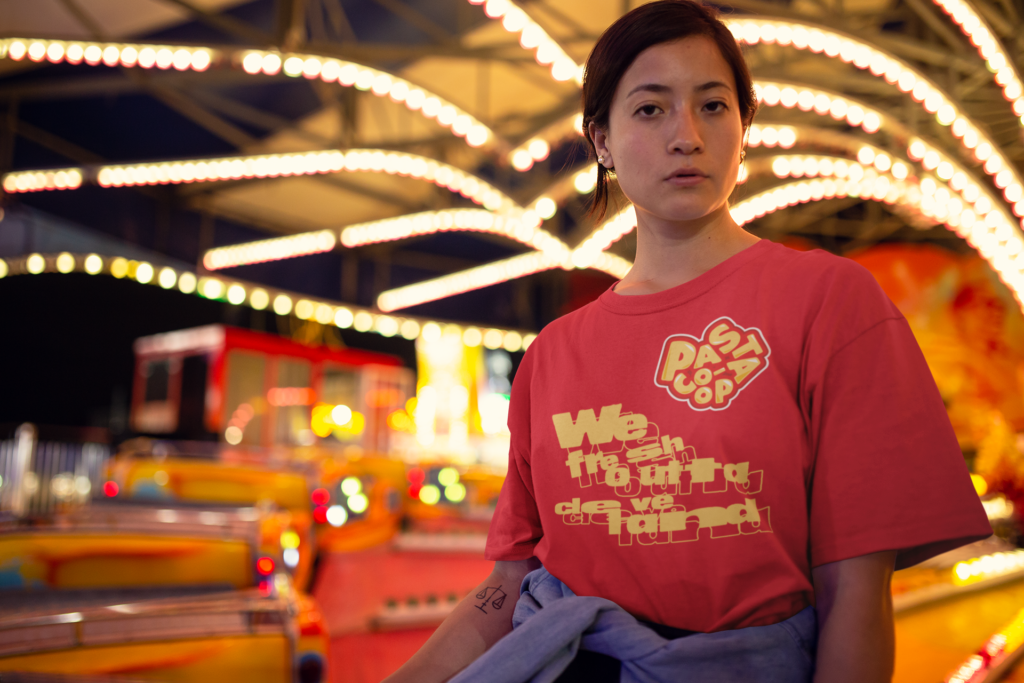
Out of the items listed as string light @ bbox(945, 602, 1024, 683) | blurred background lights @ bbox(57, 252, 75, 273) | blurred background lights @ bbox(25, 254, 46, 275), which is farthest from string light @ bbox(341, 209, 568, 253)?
string light @ bbox(945, 602, 1024, 683)

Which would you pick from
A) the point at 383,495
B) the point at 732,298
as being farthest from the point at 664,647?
the point at 383,495

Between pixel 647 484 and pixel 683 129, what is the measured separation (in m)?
0.41

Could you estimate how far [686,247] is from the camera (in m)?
0.92

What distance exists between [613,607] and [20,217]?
33.2 ft

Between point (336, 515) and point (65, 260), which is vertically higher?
point (65, 260)

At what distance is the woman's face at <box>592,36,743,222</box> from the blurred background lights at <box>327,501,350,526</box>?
4881 millimetres

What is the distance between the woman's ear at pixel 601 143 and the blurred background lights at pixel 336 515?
188 inches

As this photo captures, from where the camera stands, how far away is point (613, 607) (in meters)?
0.80

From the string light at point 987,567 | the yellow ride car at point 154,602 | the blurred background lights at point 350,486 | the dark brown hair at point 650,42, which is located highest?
the dark brown hair at point 650,42

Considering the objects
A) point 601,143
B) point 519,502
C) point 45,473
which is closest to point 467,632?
point 519,502

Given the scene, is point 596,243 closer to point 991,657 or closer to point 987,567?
point 987,567

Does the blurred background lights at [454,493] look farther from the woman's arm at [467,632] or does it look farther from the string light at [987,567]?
the woman's arm at [467,632]

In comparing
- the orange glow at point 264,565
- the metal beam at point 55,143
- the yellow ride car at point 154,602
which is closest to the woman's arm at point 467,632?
the yellow ride car at point 154,602

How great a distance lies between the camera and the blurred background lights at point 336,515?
209 inches
